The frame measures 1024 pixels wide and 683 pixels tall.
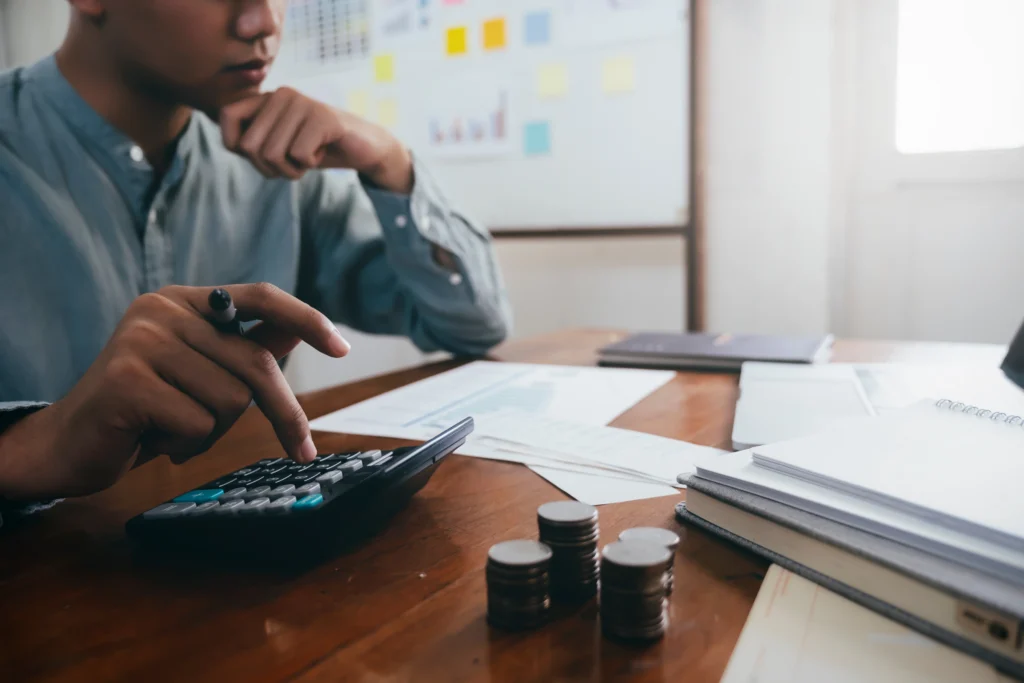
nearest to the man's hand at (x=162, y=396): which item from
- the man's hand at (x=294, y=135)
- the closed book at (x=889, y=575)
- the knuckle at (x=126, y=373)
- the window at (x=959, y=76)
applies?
the knuckle at (x=126, y=373)

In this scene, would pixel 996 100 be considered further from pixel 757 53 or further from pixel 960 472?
pixel 960 472

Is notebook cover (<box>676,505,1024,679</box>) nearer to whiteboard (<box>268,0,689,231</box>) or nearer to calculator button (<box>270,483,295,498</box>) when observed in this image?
calculator button (<box>270,483,295,498</box>)

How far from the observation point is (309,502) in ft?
1.20

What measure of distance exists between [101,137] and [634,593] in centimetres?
86

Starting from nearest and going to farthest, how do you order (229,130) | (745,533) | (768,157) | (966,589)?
1. (966,589)
2. (745,533)
3. (229,130)
4. (768,157)

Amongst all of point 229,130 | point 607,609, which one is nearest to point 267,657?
point 607,609

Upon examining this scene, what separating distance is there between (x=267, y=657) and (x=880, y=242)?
1.53 meters

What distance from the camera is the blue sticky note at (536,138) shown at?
1.66 meters

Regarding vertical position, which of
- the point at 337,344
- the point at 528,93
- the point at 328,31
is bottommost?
the point at 337,344

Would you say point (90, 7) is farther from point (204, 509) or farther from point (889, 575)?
point (889, 575)

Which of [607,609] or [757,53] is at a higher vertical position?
[757,53]

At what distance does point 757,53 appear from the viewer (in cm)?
147

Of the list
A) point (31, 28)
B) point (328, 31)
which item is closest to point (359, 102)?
point (328, 31)

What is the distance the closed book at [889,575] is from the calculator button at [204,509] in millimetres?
262
